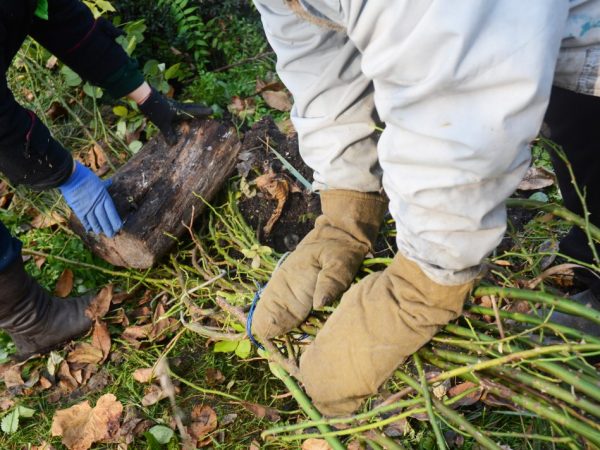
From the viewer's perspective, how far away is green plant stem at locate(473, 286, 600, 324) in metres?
1.42

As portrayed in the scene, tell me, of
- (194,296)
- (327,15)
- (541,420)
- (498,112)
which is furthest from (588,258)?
(194,296)

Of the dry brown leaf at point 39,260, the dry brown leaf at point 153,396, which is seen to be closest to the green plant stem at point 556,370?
the dry brown leaf at point 153,396

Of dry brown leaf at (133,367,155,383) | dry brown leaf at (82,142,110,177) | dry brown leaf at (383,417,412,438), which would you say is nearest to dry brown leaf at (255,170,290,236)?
dry brown leaf at (133,367,155,383)

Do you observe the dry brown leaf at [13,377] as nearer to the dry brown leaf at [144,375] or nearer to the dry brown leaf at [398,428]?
the dry brown leaf at [144,375]

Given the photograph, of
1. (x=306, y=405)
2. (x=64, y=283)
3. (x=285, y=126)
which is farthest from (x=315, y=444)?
(x=285, y=126)

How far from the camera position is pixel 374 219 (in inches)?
78.4

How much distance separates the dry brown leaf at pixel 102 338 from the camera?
8.06 feet

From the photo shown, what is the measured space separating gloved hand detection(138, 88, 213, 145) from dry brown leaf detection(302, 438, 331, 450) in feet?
4.62

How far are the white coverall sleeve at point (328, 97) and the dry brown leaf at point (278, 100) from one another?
1.32 meters

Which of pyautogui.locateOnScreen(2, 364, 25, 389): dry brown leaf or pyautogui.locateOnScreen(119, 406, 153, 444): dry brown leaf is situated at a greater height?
pyautogui.locateOnScreen(2, 364, 25, 389): dry brown leaf

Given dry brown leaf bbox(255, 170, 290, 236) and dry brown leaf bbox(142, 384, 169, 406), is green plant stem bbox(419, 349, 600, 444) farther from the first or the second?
dry brown leaf bbox(255, 170, 290, 236)

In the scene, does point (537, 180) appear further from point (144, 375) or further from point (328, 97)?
point (144, 375)

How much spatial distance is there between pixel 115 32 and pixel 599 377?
2.32 m

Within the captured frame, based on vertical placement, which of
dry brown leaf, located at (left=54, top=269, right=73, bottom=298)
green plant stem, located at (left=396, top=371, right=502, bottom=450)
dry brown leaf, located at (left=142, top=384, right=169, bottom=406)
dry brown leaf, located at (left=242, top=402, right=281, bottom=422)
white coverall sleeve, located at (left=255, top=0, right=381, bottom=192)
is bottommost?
dry brown leaf, located at (left=242, top=402, right=281, bottom=422)
